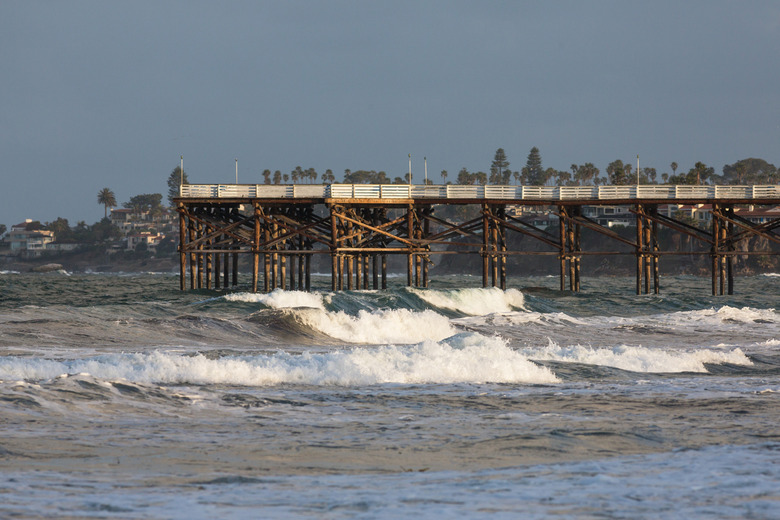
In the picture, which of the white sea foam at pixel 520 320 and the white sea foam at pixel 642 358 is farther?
the white sea foam at pixel 520 320

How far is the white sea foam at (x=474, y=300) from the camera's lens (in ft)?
130

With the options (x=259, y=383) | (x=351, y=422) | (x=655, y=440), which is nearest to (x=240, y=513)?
(x=351, y=422)

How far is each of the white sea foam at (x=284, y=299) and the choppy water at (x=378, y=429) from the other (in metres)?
10.7

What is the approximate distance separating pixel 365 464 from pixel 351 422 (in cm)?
244

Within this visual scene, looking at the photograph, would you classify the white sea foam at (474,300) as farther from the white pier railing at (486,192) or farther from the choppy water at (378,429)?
the choppy water at (378,429)

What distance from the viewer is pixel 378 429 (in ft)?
37.8

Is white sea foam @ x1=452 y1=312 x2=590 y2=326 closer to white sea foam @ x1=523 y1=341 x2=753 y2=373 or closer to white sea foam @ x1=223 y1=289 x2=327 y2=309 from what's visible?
white sea foam @ x1=223 y1=289 x2=327 y2=309

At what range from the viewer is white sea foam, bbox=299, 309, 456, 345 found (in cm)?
2856

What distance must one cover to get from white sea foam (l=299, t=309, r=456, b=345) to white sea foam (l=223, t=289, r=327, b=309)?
4.42m

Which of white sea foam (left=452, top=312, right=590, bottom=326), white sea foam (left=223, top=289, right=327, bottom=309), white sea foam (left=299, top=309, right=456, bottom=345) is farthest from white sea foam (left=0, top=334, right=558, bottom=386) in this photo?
white sea foam (left=223, top=289, right=327, bottom=309)

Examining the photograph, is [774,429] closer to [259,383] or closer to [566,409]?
[566,409]

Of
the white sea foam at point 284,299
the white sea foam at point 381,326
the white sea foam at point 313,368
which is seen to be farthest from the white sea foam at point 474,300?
the white sea foam at point 313,368

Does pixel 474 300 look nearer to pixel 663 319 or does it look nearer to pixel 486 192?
pixel 486 192

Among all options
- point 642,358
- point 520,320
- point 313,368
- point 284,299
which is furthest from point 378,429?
point 284,299
